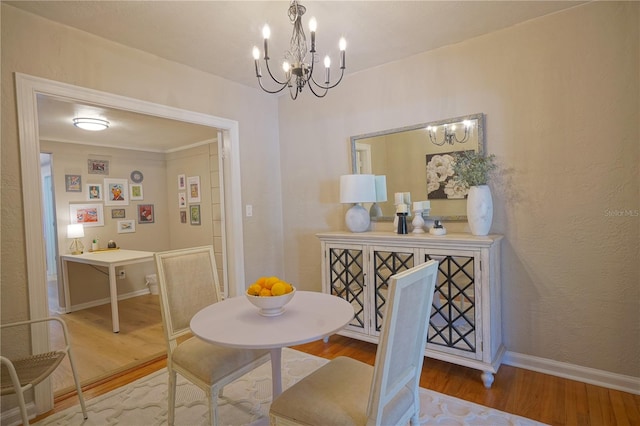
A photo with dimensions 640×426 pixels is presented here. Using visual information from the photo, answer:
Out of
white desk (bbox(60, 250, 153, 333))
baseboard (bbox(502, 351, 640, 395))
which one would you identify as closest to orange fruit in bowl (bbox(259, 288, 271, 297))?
baseboard (bbox(502, 351, 640, 395))

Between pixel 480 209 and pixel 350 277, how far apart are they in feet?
3.63

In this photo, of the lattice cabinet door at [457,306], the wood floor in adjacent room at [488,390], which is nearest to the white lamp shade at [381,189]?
the lattice cabinet door at [457,306]

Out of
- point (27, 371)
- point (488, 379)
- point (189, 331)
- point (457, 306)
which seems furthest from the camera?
point (457, 306)

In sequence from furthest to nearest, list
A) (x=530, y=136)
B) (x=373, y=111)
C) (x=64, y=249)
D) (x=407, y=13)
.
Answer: (x=64, y=249)
(x=373, y=111)
(x=530, y=136)
(x=407, y=13)

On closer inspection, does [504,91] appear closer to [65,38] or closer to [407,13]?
[407,13]

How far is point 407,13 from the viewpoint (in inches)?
81.6

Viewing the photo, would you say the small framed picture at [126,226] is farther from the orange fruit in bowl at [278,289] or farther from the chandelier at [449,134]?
the chandelier at [449,134]

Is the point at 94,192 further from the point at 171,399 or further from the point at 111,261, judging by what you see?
the point at 171,399

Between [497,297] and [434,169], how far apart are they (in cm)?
103

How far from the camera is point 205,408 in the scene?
200 cm

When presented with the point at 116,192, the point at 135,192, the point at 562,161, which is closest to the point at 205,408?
the point at 562,161

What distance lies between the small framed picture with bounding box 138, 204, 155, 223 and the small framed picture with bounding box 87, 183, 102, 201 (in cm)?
59

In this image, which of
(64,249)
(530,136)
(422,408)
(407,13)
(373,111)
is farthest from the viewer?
(64,249)

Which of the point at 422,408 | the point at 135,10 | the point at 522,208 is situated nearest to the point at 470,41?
the point at 522,208
